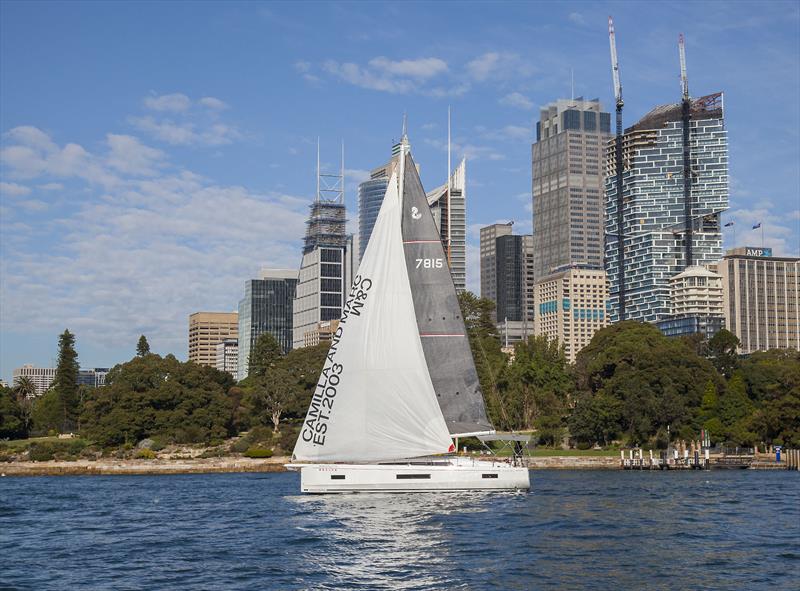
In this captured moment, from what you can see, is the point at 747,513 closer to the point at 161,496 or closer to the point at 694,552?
the point at 694,552

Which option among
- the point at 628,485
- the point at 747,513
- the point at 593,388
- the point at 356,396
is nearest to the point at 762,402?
the point at 593,388

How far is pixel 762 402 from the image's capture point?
123 m

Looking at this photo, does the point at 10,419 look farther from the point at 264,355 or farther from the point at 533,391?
the point at 533,391

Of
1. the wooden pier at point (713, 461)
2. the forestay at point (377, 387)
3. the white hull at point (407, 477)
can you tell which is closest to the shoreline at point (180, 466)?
the wooden pier at point (713, 461)

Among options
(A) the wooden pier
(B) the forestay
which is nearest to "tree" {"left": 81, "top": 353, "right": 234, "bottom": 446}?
(A) the wooden pier

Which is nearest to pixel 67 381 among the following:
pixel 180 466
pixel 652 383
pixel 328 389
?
pixel 180 466

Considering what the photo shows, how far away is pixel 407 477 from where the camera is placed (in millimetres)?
52750

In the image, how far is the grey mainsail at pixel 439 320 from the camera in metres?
55.2

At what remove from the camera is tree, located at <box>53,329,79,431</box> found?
6038 inches

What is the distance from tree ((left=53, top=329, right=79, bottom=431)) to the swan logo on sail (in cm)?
10900

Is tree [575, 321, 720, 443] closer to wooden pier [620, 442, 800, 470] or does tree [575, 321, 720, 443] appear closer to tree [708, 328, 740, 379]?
wooden pier [620, 442, 800, 470]

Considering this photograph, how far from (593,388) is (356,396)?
9652 centimetres

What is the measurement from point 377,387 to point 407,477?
16.2ft

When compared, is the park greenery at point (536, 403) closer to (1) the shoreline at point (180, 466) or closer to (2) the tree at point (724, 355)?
(2) the tree at point (724, 355)
